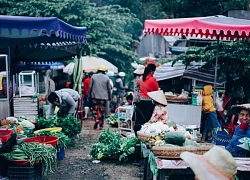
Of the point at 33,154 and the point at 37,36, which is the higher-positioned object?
the point at 37,36

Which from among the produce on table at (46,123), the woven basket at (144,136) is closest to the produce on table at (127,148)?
the woven basket at (144,136)

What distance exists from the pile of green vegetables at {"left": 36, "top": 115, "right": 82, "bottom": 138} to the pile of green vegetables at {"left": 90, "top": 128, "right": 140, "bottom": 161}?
3.18ft

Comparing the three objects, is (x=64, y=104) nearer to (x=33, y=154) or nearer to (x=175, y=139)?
(x=33, y=154)

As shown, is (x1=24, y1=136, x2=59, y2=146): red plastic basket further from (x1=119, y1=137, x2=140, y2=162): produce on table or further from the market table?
the market table

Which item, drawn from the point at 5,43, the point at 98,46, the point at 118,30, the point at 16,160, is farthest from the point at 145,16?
the point at 16,160

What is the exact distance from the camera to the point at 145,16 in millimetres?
28688

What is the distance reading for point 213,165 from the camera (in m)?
2.96

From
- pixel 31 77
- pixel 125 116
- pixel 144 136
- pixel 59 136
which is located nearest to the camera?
pixel 144 136

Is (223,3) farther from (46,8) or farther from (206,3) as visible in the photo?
(46,8)

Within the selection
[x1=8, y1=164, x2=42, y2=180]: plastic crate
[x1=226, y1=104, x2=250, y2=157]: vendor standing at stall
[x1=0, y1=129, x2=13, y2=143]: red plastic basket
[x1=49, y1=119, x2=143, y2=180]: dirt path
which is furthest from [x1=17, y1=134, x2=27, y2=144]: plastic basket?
[x1=226, y1=104, x2=250, y2=157]: vendor standing at stall

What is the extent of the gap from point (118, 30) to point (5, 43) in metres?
13.6

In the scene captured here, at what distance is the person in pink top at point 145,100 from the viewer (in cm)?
801

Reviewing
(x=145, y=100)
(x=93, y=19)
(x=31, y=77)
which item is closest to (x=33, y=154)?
(x=145, y=100)

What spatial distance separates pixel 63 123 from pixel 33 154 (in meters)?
2.73
